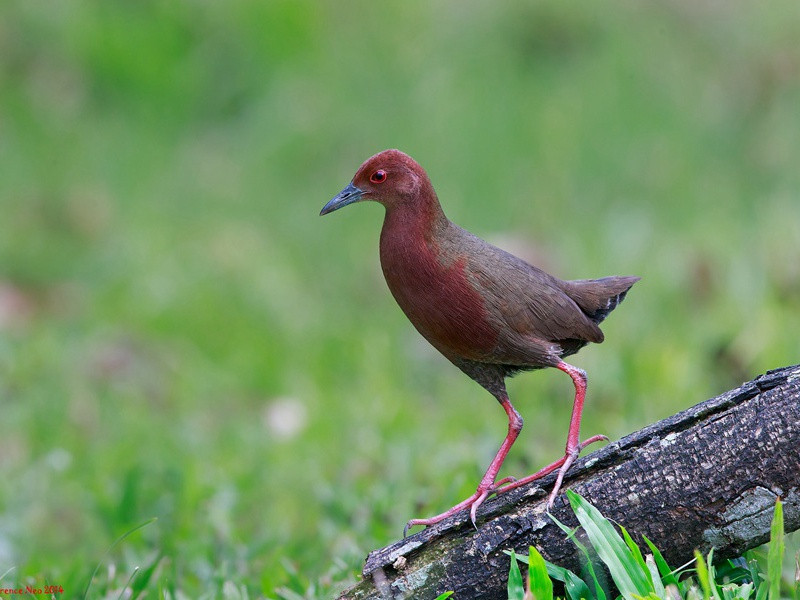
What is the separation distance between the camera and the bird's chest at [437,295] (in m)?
3.27

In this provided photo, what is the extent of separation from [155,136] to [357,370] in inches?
150

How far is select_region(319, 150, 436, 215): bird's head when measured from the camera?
3352mm

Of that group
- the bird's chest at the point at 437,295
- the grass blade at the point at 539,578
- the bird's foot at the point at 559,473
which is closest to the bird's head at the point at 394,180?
the bird's chest at the point at 437,295

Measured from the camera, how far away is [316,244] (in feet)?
28.7

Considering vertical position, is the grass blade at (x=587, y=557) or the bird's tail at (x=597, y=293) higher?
the bird's tail at (x=597, y=293)

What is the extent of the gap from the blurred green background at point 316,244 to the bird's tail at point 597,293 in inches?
40.8

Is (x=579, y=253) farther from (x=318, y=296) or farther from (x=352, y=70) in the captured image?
(x=352, y=70)

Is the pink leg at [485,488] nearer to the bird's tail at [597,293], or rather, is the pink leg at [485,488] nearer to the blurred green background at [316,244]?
the bird's tail at [597,293]

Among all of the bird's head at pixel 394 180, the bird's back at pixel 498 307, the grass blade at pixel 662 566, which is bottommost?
the grass blade at pixel 662 566

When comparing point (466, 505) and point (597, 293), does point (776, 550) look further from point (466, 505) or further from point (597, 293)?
point (597, 293)

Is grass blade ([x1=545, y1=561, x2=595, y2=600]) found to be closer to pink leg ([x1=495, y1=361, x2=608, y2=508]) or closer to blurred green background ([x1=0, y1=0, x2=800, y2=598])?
pink leg ([x1=495, y1=361, x2=608, y2=508])

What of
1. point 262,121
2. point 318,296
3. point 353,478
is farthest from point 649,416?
point 262,121

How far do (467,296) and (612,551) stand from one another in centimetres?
84

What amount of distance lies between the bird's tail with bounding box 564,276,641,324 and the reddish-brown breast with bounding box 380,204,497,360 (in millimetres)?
492
